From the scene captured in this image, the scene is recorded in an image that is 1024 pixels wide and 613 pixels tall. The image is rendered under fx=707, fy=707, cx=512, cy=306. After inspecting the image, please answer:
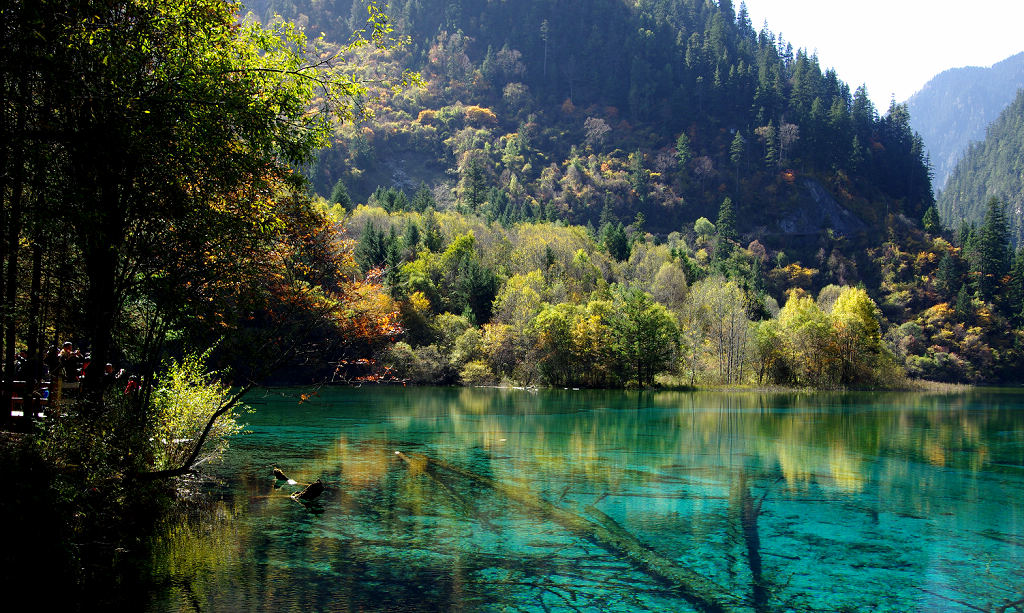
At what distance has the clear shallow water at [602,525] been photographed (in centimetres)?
1204

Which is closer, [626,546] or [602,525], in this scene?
[626,546]

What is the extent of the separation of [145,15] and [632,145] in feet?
632

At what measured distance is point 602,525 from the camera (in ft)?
54.2

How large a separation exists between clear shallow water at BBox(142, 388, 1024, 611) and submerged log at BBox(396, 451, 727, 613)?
6 centimetres

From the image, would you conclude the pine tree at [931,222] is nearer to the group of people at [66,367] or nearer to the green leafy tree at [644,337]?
the green leafy tree at [644,337]

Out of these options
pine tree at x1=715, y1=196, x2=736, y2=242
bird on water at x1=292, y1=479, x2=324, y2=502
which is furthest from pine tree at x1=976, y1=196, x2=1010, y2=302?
bird on water at x1=292, y1=479, x2=324, y2=502

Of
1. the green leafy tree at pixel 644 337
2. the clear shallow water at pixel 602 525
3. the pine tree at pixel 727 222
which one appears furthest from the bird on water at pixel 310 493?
the pine tree at pixel 727 222

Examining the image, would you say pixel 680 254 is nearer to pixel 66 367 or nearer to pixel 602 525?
pixel 602 525

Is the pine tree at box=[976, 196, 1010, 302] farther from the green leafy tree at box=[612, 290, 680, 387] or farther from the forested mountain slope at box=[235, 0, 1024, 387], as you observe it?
the green leafy tree at box=[612, 290, 680, 387]

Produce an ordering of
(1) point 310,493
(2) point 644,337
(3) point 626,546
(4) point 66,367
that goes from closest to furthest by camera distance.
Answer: (3) point 626,546 < (1) point 310,493 < (4) point 66,367 < (2) point 644,337

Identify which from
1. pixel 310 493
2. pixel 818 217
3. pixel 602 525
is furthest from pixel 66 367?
pixel 818 217

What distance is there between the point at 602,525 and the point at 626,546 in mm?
1661

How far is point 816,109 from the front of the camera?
7254 inches

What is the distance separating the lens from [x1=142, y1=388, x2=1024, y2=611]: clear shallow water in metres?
12.0
